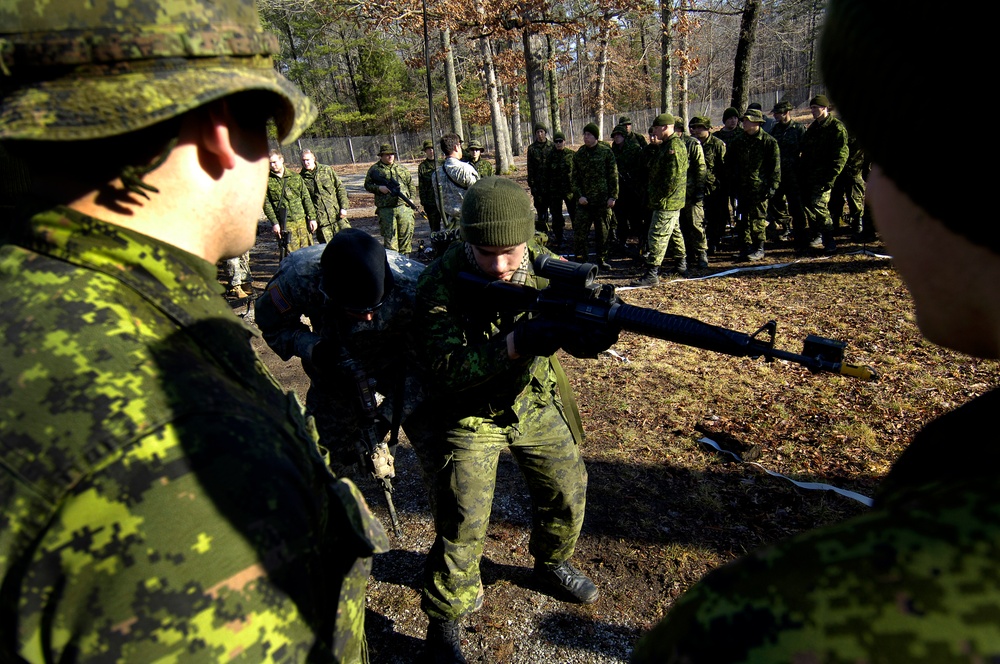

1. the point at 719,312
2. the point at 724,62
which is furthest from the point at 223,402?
the point at 724,62

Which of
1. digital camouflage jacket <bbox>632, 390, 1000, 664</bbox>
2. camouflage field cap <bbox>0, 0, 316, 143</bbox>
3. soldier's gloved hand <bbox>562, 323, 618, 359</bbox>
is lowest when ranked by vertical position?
soldier's gloved hand <bbox>562, 323, 618, 359</bbox>

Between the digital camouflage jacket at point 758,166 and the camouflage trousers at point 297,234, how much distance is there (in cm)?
766

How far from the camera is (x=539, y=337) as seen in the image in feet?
7.36

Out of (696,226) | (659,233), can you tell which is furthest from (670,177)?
(696,226)

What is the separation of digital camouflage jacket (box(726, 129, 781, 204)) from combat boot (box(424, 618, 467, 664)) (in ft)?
26.5

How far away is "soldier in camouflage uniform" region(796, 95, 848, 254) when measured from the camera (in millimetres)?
8172

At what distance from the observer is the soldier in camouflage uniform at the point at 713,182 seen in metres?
9.52

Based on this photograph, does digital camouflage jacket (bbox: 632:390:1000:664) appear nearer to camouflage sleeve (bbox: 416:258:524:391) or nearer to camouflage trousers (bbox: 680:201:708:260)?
camouflage sleeve (bbox: 416:258:524:391)

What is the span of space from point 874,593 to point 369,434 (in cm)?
292

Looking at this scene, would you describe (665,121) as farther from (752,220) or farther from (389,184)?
(389,184)

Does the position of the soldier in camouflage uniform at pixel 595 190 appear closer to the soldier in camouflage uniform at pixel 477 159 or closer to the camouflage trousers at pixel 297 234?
the soldier in camouflage uniform at pixel 477 159

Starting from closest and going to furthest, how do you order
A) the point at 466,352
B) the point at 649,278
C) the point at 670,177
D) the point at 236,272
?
the point at 466,352
the point at 670,177
the point at 649,278
the point at 236,272

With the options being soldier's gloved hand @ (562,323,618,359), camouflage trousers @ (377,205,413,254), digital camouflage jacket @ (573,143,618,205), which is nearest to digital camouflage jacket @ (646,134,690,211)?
digital camouflage jacket @ (573,143,618,205)

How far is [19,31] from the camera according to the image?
883mm
